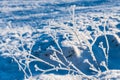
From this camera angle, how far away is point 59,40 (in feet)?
24.9

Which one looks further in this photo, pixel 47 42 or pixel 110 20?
pixel 110 20

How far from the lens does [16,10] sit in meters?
11.2

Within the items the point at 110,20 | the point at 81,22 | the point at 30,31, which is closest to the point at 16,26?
the point at 30,31

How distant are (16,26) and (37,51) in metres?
2.30

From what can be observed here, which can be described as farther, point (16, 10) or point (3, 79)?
point (16, 10)

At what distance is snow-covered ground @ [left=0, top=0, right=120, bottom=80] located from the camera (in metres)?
4.56

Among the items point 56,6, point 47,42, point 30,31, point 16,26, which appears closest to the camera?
point 47,42

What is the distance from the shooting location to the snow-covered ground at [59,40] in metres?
4.56

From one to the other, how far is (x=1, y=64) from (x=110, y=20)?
9.73 feet

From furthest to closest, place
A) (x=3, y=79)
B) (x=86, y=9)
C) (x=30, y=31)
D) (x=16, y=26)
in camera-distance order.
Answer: (x=86, y=9) < (x=16, y=26) < (x=30, y=31) < (x=3, y=79)

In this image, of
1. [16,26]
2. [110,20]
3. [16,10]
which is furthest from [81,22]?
[16,10]

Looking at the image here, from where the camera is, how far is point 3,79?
6531 millimetres

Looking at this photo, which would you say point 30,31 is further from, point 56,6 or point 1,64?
point 56,6

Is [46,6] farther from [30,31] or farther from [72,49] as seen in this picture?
[72,49]
